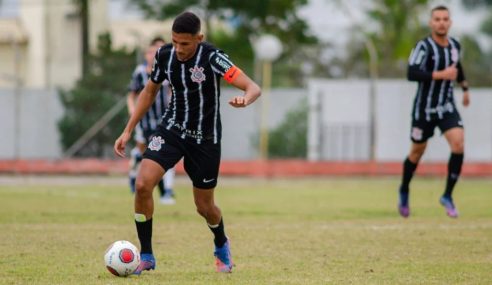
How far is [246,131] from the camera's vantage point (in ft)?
93.7

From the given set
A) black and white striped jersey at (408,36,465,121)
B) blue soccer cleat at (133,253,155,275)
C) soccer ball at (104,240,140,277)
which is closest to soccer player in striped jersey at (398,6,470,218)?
black and white striped jersey at (408,36,465,121)

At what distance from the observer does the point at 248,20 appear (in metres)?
36.1

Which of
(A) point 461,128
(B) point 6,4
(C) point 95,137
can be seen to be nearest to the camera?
(A) point 461,128

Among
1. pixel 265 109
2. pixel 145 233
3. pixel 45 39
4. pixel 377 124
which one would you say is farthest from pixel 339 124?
pixel 145 233

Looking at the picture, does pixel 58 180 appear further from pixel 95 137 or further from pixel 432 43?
pixel 432 43

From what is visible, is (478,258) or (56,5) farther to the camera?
(56,5)

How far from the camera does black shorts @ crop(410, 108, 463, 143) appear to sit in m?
13.1

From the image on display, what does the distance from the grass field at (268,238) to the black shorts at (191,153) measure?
2.55 feet

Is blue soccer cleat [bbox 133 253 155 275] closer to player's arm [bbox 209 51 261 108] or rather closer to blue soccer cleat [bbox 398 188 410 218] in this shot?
player's arm [bbox 209 51 261 108]

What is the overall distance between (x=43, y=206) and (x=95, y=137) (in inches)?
452

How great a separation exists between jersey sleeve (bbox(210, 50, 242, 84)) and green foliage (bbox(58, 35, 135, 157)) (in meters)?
19.1

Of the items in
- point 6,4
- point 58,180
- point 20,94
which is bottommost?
point 58,180

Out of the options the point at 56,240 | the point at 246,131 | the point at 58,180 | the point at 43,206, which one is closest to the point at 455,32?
the point at 246,131

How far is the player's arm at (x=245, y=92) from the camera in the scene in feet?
25.8
